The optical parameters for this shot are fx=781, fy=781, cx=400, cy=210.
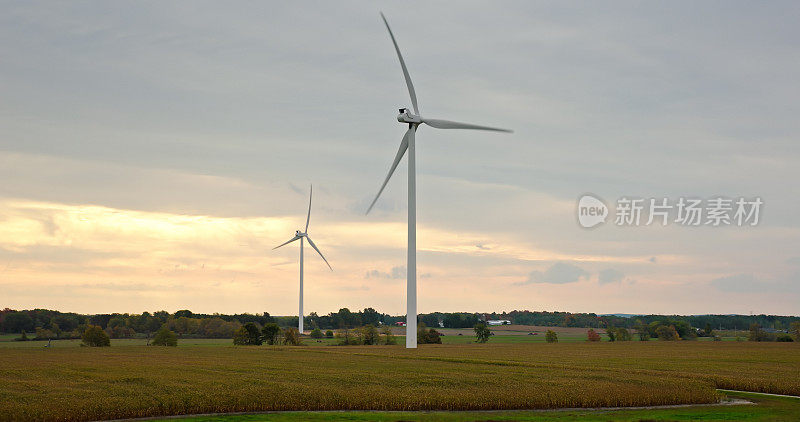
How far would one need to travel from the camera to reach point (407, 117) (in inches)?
4104

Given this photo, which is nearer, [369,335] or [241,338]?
[369,335]

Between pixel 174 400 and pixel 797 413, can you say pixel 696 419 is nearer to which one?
pixel 797 413

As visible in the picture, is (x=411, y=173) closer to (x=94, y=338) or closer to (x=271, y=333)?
(x=271, y=333)

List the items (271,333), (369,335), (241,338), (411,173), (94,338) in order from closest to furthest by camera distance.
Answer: (411,173), (94,338), (369,335), (271,333), (241,338)

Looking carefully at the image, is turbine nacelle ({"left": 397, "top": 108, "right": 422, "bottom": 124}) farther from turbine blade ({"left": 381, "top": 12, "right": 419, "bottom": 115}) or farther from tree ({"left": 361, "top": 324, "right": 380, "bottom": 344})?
tree ({"left": 361, "top": 324, "right": 380, "bottom": 344})

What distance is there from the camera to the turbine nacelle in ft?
341

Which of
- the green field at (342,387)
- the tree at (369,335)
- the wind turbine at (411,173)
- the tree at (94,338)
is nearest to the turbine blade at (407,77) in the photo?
the wind turbine at (411,173)

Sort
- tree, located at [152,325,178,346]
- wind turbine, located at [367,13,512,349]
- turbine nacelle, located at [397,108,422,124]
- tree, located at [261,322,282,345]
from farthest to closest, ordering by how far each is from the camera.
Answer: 1. tree, located at [261,322,282,345]
2. tree, located at [152,325,178,346]
3. turbine nacelle, located at [397,108,422,124]
4. wind turbine, located at [367,13,512,349]

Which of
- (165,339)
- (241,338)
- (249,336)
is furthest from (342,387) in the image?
(241,338)

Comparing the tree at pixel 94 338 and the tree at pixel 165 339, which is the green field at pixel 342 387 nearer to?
the tree at pixel 94 338

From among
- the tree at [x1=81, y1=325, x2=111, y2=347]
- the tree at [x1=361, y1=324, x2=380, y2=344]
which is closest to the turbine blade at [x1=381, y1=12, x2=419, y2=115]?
the tree at [x1=361, y1=324, x2=380, y2=344]

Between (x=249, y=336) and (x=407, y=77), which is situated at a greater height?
(x=407, y=77)

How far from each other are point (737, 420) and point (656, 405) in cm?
923

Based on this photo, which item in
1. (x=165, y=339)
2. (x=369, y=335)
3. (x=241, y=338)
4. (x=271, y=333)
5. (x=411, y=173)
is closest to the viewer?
(x=411, y=173)
